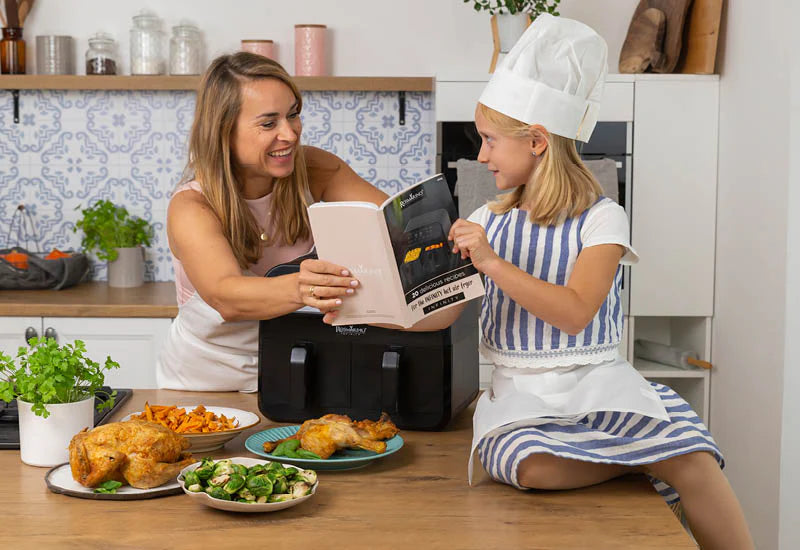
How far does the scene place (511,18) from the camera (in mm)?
3238

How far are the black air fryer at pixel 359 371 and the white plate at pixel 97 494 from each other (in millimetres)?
371

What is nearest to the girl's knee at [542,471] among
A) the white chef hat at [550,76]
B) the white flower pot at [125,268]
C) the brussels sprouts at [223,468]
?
the brussels sprouts at [223,468]

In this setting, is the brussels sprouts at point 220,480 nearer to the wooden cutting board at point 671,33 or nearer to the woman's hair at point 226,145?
the woman's hair at point 226,145

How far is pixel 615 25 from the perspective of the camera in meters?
3.54

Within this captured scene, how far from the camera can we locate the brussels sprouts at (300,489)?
4.06 feet

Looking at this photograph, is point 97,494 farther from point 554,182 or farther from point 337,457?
point 554,182

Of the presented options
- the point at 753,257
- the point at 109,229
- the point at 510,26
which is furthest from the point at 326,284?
the point at 109,229

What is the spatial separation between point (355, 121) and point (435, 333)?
2203 mm

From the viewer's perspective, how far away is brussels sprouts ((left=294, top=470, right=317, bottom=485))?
4.17 feet

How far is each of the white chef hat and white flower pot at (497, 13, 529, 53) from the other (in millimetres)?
1612

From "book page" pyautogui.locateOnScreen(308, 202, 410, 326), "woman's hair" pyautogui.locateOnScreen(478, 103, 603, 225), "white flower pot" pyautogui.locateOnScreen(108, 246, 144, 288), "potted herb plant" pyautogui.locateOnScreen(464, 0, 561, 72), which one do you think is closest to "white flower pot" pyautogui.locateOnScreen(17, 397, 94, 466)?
"book page" pyautogui.locateOnScreen(308, 202, 410, 326)

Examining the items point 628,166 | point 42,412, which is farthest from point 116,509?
point 628,166

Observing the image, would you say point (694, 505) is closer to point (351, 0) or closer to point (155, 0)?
point (351, 0)

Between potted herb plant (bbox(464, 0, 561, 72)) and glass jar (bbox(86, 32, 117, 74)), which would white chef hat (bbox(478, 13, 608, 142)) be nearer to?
potted herb plant (bbox(464, 0, 561, 72))
